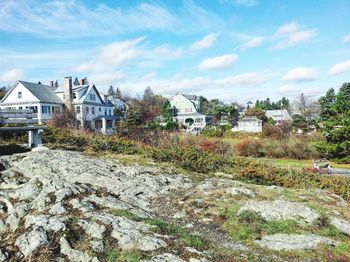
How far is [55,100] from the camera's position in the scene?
43000 millimetres

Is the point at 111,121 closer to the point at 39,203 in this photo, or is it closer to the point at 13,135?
the point at 13,135

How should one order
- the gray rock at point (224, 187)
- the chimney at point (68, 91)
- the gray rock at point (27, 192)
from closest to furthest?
1. the gray rock at point (27, 192)
2. the gray rock at point (224, 187)
3. the chimney at point (68, 91)

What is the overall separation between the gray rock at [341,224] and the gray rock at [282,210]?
0.36m

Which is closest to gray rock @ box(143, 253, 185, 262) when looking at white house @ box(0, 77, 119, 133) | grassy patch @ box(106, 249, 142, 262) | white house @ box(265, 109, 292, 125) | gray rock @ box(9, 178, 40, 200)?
grassy patch @ box(106, 249, 142, 262)

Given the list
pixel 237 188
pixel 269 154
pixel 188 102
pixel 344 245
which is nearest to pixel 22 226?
pixel 237 188

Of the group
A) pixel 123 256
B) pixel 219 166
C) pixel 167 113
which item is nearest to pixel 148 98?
pixel 167 113

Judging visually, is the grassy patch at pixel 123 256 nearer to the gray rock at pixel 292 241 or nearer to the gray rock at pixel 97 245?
the gray rock at pixel 97 245

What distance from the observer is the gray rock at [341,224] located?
7.10 metres

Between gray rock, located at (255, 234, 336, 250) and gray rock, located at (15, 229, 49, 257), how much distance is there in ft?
12.8

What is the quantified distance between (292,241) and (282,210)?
1367 millimetres

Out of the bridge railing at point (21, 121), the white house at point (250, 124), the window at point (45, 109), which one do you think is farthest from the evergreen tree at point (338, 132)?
the white house at point (250, 124)

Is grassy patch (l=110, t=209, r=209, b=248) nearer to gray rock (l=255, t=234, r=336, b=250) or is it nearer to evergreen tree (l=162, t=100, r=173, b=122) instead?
gray rock (l=255, t=234, r=336, b=250)

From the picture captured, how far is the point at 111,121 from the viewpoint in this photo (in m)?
51.0

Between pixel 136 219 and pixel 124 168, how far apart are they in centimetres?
428
